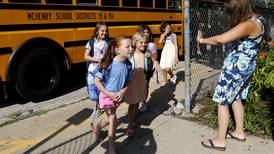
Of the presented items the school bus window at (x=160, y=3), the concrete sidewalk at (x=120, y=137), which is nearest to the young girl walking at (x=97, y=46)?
the concrete sidewalk at (x=120, y=137)

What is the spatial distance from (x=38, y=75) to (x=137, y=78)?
294 centimetres

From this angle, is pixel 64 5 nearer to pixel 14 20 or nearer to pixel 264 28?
pixel 14 20

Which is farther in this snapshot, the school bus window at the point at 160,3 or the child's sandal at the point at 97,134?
the school bus window at the point at 160,3

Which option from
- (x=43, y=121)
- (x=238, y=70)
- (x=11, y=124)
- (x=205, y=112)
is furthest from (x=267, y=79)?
(x=11, y=124)

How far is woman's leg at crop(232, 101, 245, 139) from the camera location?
439cm

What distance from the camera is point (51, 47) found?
680 centimetres

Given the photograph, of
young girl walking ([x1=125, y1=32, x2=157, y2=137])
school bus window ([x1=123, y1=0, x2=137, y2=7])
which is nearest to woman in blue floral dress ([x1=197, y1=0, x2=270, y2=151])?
young girl walking ([x1=125, y1=32, x2=157, y2=137])

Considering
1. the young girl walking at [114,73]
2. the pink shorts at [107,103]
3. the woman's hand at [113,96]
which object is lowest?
the pink shorts at [107,103]

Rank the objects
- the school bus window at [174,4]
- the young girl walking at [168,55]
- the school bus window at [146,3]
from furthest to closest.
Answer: the school bus window at [174,4] → the school bus window at [146,3] → the young girl walking at [168,55]

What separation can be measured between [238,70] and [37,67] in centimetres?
398

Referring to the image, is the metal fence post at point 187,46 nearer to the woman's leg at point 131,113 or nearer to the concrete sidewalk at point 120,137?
the concrete sidewalk at point 120,137

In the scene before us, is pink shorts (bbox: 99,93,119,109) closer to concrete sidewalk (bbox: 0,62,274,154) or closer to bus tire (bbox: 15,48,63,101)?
concrete sidewalk (bbox: 0,62,274,154)

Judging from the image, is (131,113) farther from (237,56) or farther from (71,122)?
(237,56)

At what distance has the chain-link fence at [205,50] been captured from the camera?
21.1 feet
